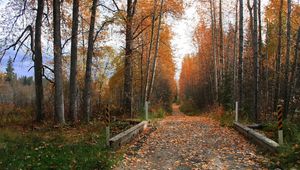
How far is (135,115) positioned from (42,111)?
6.65 m

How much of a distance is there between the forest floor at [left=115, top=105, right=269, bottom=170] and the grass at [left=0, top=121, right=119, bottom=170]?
736 mm

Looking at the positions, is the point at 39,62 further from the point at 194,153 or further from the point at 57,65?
the point at 194,153

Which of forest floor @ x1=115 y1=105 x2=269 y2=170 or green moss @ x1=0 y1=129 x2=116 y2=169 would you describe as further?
forest floor @ x1=115 y1=105 x2=269 y2=170

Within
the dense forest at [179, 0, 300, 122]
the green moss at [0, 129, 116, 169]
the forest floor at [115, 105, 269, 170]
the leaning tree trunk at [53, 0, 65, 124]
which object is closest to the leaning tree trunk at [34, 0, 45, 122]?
the leaning tree trunk at [53, 0, 65, 124]

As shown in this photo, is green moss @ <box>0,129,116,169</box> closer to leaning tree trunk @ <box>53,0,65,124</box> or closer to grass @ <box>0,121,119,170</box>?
grass @ <box>0,121,119,170</box>

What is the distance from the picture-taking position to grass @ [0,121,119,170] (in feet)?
28.9

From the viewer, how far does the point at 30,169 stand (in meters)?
8.28

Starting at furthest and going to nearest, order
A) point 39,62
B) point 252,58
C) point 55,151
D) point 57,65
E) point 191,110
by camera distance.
Answer: point 191,110
point 252,58
point 39,62
point 57,65
point 55,151

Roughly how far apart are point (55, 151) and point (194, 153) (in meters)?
4.19

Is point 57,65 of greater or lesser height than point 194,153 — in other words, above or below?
above

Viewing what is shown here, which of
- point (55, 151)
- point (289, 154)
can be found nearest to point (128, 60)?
point (55, 151)

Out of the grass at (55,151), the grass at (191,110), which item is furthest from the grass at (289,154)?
the grass at (191,110)

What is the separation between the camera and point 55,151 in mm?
10328

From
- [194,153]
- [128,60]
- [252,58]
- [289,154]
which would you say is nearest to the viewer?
[289,154]
